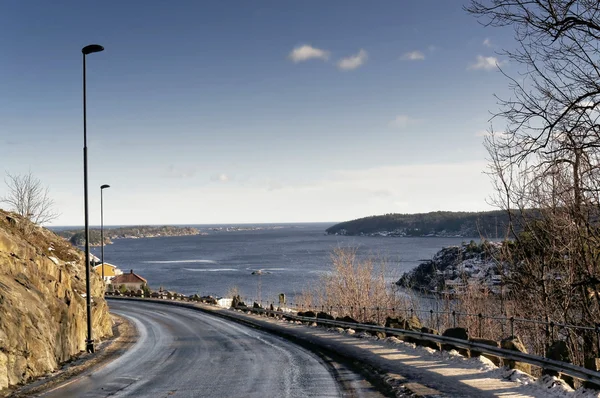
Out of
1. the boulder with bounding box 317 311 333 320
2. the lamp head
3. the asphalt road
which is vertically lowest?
the boulder with bounding box 317 311 333 320

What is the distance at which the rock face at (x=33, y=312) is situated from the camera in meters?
12.6

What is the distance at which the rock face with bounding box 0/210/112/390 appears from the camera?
12.6m

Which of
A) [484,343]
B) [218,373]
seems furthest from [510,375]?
[218,373]

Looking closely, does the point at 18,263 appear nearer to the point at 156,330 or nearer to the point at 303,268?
the point at 156,330

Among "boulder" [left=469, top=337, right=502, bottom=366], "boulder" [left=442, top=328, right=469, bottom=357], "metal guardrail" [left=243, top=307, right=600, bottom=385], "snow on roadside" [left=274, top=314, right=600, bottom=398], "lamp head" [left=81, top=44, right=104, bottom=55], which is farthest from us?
"lamp head" [left=81, top=44, right=104, bottom=55]

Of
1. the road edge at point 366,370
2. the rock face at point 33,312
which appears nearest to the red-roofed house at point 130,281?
the rock face at point 33,312

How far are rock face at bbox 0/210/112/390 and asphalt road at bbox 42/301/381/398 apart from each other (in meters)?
1.43

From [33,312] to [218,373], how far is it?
6.03 metres

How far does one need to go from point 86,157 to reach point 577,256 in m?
18.0

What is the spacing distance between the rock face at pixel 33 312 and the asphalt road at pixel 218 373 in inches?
56.2

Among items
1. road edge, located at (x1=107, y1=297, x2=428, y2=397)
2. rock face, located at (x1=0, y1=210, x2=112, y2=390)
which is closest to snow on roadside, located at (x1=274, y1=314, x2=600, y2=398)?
road edge, located at (x1=107, y1=297, x2=428, y2=397)

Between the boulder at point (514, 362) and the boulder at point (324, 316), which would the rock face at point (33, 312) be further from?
the boulder at point (514, 362)

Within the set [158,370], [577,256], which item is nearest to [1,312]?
[158,370]

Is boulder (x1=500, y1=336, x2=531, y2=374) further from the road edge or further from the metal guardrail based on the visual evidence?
the road edge
